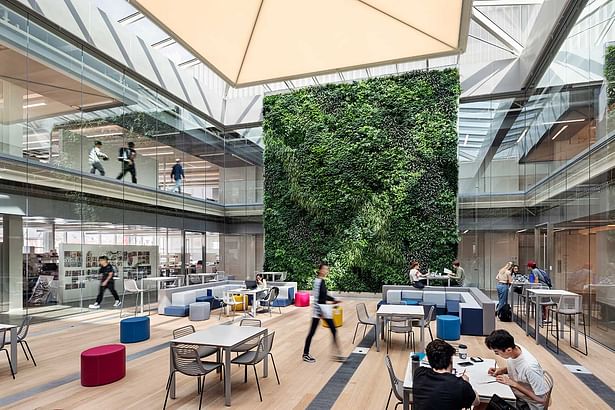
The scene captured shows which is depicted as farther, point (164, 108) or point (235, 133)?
point (235, 133)

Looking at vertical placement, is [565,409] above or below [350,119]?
below

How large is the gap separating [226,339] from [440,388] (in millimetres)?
3540

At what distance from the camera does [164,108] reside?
696 inches

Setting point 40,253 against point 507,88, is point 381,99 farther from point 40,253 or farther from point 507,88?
point 40,253

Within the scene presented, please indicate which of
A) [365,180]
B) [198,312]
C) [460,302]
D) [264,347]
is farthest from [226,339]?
[365,180]

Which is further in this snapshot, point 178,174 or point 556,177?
point 178,174

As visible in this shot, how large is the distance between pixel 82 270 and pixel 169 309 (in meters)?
3.01

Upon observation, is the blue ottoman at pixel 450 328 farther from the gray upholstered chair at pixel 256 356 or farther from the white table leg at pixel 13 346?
the white table leg at pixel 13 346

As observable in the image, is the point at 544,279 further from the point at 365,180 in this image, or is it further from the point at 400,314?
the point at 365,180

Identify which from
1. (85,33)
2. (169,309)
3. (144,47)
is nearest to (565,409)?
(169,309)

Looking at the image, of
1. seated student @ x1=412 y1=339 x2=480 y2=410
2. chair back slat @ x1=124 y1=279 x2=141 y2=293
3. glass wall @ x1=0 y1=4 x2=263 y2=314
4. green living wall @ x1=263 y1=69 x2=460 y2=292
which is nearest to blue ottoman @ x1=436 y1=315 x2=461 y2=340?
seated student @ x1=412 y1=339 x2=480 y2=410

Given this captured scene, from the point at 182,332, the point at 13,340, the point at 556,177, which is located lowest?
the point at 13,340

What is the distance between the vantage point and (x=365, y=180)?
1816cm

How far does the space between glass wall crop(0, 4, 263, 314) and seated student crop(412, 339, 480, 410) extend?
1104 cm
